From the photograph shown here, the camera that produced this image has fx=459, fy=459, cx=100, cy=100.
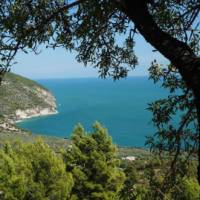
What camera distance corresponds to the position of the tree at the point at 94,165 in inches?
1029

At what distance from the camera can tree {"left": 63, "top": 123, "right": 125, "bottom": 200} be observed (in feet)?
85.8

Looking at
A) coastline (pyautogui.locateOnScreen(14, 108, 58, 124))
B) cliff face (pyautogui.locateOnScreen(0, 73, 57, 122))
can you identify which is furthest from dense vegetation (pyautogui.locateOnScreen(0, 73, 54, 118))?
coastline (pyautogui.locateOnScreen(14, 108, 58, 124))

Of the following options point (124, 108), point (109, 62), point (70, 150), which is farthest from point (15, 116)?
point (109, 62)

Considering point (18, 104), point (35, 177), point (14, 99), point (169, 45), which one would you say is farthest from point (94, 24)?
point (14, 99)

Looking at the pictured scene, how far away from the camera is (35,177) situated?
25781 millimetres

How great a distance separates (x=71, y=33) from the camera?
567 centimetres

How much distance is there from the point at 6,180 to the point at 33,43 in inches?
808

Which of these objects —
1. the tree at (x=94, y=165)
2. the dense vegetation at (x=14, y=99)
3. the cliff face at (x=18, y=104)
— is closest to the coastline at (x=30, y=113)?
the cliff face at (x=18, y=104)

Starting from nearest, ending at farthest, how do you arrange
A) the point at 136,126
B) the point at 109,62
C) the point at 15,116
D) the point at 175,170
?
1. the point at 175,170
2. the point at 109,62
3. the point at 136,126
4. the point at 15,116

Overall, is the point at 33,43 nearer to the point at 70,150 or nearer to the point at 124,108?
the point at 70,150

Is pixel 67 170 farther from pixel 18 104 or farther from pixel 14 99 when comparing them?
pixel 14 99

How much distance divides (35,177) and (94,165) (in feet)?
11.1

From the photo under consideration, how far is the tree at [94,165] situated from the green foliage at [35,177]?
1223mm

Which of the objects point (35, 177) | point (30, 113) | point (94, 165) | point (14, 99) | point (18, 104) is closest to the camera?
point (35, 177)
